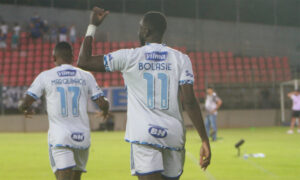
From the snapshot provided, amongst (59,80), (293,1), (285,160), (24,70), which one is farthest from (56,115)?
(293,1)

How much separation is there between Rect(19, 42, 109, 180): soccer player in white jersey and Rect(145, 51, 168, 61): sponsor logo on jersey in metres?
2.02

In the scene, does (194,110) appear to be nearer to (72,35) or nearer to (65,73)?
(65,73)

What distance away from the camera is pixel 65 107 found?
18.5 ft

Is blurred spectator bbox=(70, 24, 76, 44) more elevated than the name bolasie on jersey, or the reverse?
blurred spectator bbox=(70, 24, 76, 44)

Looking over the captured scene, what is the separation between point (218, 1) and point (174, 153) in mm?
31359

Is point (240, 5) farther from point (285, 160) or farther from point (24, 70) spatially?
point (285, 160)

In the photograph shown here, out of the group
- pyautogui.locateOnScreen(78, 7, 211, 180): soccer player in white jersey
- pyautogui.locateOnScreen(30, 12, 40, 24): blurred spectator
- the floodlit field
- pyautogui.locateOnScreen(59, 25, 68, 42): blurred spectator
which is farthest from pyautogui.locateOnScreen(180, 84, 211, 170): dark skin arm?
pyautogui.locateOnScreen(30, 12, 40, 24): blurred spectator

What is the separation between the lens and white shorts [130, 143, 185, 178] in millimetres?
3703

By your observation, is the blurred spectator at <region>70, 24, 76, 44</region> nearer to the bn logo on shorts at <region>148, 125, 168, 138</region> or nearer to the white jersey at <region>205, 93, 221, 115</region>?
the white jersey at <region>205, 93, 221, 115</region>

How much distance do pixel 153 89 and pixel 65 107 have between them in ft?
6.82

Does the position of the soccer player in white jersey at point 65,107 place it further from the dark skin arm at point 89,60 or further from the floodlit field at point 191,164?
the floodlit field at point 191,164

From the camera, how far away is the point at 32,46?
30828 mm

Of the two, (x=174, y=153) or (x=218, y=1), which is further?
(x=218, y=1)

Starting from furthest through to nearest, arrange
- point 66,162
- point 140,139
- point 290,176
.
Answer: point 290,176, point 66,162, point 140,139
